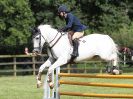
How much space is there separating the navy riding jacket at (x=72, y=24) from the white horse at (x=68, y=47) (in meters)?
0.24

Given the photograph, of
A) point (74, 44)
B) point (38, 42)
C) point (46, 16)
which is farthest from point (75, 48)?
point (46, 16)

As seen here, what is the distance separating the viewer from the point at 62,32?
12.4 metres

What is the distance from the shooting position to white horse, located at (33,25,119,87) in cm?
1192

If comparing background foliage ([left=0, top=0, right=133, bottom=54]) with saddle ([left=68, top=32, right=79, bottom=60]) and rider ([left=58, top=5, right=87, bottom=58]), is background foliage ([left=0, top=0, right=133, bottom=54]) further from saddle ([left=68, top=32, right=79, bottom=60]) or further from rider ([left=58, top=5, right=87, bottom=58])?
saddle ([left=68, top=32, right=79, bottom=60])

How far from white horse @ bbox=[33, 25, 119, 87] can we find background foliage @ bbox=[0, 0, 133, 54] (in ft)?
64.4

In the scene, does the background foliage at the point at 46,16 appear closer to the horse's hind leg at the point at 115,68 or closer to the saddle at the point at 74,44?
the saddle at the point at 74,44

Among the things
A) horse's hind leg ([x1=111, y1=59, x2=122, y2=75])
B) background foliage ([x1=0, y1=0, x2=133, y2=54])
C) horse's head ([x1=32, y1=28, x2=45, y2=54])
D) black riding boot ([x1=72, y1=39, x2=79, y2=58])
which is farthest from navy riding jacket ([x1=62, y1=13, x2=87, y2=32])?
background foliage ([x1=0, y1=0, x2=133, y2=54])

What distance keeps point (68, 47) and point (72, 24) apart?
61cm

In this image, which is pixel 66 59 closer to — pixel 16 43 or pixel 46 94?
pixel 46 94

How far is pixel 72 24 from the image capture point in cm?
1219

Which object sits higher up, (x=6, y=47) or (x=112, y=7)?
(x=112, y=7)

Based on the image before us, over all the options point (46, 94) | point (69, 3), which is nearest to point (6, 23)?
point (69, 3)

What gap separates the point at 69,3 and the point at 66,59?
24203 millimetres

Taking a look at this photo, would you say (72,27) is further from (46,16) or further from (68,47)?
(46,16)
